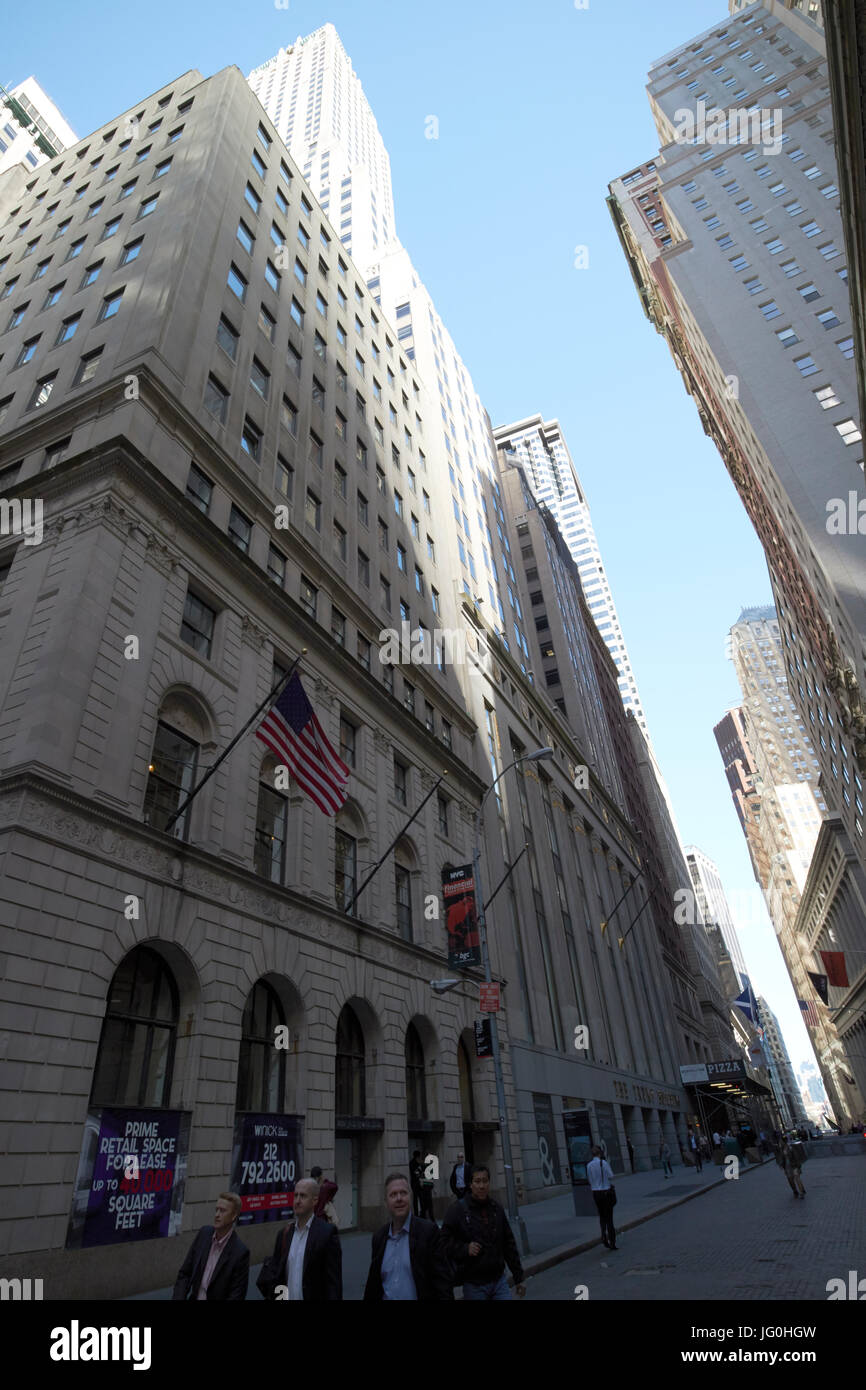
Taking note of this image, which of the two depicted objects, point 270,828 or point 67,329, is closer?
point 270,828

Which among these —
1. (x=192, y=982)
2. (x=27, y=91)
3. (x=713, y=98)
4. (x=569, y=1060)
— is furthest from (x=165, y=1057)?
(x=27, y=91)

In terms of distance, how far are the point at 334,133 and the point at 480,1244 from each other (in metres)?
178

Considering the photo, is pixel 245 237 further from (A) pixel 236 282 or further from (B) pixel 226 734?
(B) pixel 226 734

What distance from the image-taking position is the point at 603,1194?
15797 mm

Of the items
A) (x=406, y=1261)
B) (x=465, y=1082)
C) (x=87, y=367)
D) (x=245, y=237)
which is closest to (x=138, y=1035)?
(x=406, y=1261)

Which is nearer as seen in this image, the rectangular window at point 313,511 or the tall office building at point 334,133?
the rectangular window at point 313,511

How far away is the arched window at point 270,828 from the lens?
2060 cm

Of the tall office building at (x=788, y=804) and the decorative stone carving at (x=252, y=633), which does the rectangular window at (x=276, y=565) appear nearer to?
the decorative stone carving at (x=252, y=633)

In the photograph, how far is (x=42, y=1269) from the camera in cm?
1170

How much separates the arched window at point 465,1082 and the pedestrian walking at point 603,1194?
1164 centimetres

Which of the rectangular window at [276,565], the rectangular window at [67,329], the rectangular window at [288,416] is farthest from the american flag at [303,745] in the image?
the rectangular window at [67,329]

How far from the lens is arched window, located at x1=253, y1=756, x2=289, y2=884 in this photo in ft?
67.6

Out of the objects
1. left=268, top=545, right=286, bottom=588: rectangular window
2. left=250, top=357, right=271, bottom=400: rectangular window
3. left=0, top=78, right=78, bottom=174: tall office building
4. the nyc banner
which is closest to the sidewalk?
the nyc banner

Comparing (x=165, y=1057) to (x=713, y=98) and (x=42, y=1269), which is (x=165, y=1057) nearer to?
(x=42, y=1269)
